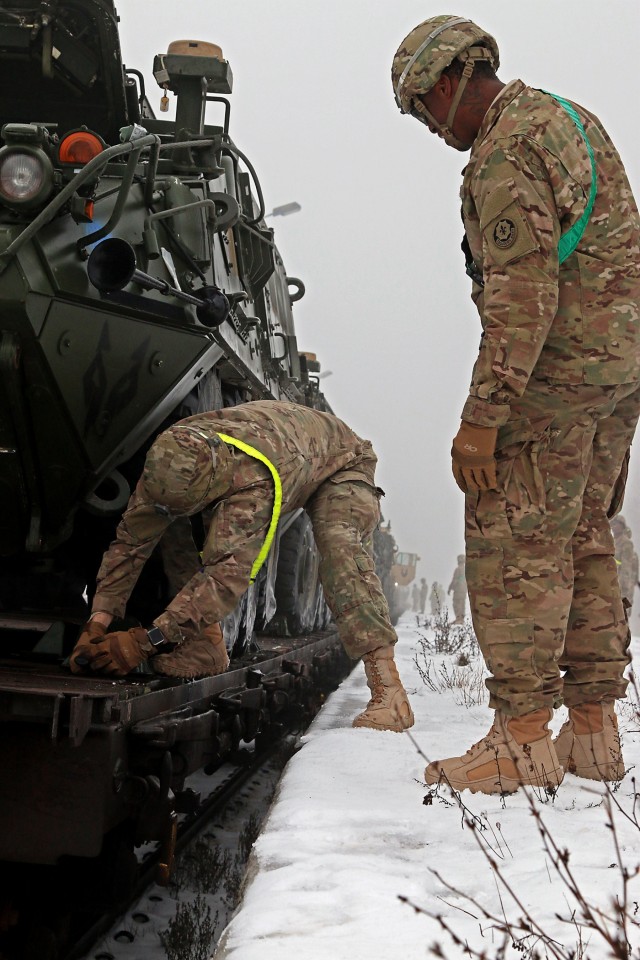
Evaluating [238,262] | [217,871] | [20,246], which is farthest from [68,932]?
[238,262]

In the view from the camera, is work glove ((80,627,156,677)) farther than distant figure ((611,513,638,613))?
No

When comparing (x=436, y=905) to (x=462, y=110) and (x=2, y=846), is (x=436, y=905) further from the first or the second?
(x=462, y=110)

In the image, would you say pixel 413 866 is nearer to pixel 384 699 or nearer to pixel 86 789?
pixel 86 789

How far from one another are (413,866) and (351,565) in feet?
9.05

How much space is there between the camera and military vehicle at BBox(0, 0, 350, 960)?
3248 millimetres

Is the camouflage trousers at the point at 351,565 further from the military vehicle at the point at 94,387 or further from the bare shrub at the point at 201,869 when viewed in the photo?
the bare shrub at the point at 201,869

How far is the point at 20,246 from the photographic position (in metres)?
4.01

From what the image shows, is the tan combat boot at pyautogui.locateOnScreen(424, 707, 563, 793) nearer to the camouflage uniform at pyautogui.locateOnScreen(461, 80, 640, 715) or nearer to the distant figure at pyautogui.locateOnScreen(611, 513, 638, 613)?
the camouflage uniform at pyautogui.locateOnScreen(461, 80, 640, 715)

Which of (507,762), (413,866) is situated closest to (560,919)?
(413,866)

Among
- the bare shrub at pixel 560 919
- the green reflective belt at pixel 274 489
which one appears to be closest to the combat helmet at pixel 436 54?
the green reflective belt at pixel 274 489

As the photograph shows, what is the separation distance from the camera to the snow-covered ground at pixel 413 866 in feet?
6.78

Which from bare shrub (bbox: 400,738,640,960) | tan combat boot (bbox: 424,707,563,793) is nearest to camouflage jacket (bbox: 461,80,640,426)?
tan combat boot (bbox: 424,707,563,793)

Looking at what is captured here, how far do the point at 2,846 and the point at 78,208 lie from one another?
2.29m

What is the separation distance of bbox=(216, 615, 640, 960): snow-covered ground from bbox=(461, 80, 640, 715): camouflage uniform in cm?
52
